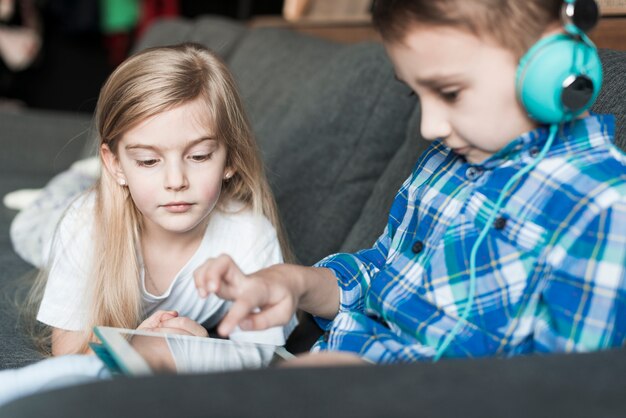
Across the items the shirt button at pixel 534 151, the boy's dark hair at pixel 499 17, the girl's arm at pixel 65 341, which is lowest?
the girl's arm at pixel 65 341

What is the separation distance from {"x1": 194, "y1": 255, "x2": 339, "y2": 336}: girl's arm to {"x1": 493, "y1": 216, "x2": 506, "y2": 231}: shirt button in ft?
0.76

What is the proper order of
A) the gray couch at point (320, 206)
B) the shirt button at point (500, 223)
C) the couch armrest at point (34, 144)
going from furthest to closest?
the couch armrest at point (34, 144)
the shirt button at point (500, 223)
the gray couch at point (320, 206)

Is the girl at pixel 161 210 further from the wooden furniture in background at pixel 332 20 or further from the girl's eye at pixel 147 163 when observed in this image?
the wooden furniture in background at pixel 332 20

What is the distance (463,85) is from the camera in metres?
0.81

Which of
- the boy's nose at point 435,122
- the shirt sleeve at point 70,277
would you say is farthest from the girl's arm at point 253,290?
the shirt sleeve at point 70,277

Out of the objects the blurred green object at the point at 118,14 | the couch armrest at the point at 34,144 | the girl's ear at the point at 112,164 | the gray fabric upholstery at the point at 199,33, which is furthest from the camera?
the blurred green object at the point at 118,14

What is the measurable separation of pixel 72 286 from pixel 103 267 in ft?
0.23

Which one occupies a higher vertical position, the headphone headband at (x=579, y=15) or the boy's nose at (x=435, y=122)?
the headphone headband at (x=579, y=15)

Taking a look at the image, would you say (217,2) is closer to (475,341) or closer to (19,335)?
(19,335)

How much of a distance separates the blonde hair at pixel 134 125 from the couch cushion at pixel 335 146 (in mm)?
248

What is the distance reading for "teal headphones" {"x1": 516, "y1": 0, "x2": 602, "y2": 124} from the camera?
77cm

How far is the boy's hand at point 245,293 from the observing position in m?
0.76

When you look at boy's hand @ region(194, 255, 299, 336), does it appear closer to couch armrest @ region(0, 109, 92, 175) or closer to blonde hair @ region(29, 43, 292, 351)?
blonde hair @ region(29, 43, 292, 351)

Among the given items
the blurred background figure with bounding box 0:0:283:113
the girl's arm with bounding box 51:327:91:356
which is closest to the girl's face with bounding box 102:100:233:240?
the girl's arm with bounding box 51:327:91:356
